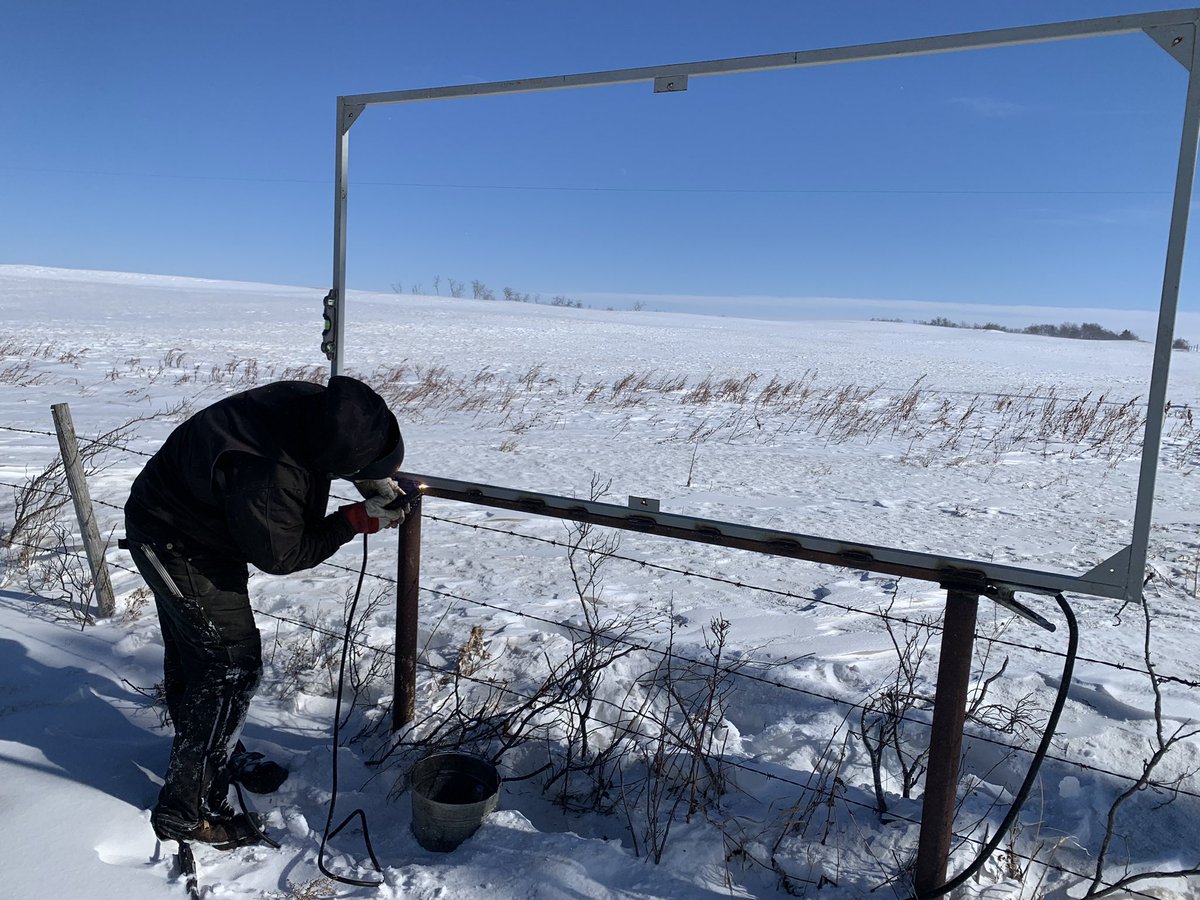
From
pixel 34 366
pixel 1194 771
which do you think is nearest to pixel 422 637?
pixel 1194 771

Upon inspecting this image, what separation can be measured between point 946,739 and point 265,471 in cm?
220

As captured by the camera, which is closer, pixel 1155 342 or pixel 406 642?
pixel 1155 342

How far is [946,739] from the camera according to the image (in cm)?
248

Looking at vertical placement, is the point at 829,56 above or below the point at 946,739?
above

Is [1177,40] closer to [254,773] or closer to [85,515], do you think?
[254,773]

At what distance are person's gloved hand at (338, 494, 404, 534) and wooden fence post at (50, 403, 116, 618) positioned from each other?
240 centimetres

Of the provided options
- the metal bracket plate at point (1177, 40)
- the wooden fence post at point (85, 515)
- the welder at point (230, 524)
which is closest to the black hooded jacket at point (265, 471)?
the welder at point (230, 524)

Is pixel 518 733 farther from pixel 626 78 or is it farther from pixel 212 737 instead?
pixel 626 78

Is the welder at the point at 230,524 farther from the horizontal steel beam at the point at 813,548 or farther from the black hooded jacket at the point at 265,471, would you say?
the horizontal steel beam at the point at 813,548

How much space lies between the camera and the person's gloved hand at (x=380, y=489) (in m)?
2.98

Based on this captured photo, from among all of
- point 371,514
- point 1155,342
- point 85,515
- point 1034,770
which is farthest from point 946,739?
point 85,515

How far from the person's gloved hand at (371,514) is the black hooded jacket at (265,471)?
0.17 ft

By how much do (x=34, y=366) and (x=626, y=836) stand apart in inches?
658

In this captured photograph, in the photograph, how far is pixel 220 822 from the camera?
112 inches
